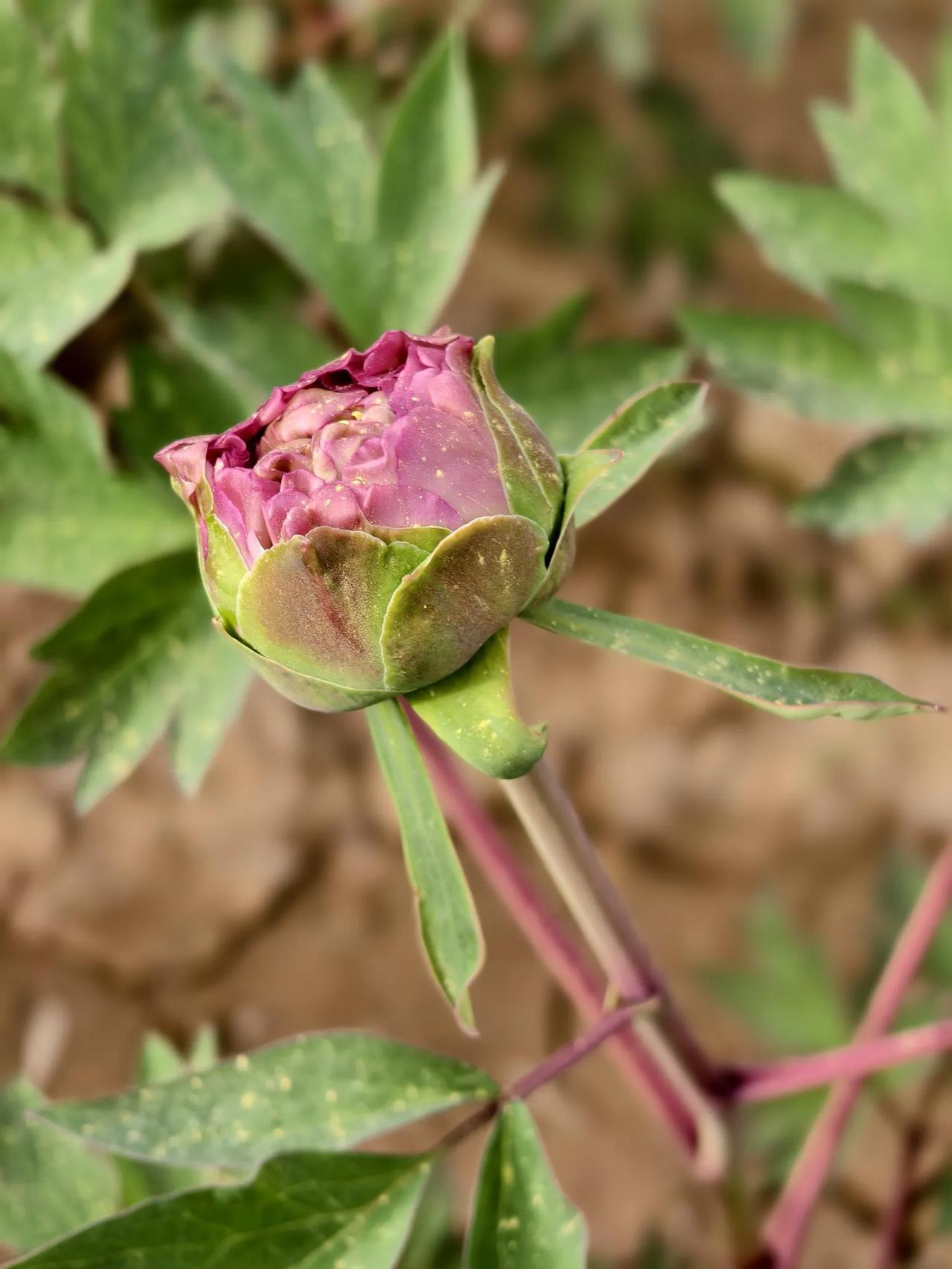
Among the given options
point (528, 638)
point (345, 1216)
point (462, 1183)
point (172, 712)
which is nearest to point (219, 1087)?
point (345, 1216)

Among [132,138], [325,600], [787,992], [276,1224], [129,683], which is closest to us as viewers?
[325,600]

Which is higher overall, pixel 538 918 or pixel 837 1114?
pixel 538 918

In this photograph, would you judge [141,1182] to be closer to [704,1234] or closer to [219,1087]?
[219,1087]

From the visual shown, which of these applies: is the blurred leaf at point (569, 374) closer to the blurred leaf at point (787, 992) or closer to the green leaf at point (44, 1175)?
the green leaf at point (44, 1175)

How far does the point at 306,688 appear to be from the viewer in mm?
451

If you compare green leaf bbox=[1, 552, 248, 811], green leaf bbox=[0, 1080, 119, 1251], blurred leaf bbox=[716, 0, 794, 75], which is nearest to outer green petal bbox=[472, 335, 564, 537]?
green leaf bbox=[1, 552, 248, 811]

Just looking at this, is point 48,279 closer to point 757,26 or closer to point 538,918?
point 538,918

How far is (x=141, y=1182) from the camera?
75 centimetres

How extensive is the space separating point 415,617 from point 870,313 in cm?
49

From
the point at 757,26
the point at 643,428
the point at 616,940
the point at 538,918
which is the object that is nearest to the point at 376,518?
the point at 643,428

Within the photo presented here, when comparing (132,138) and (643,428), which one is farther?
(132,138)

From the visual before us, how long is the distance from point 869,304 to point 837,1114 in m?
0.52

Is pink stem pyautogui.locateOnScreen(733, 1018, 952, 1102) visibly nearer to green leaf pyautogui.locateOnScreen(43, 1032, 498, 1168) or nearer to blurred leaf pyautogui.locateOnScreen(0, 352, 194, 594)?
green leaf pyautogui.locateOnScreen(43, 1032, 498, 1168)

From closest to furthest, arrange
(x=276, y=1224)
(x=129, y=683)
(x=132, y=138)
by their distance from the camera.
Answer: (x=276, y=1224) < (x=129, y=683) < (x=132, y=138)
